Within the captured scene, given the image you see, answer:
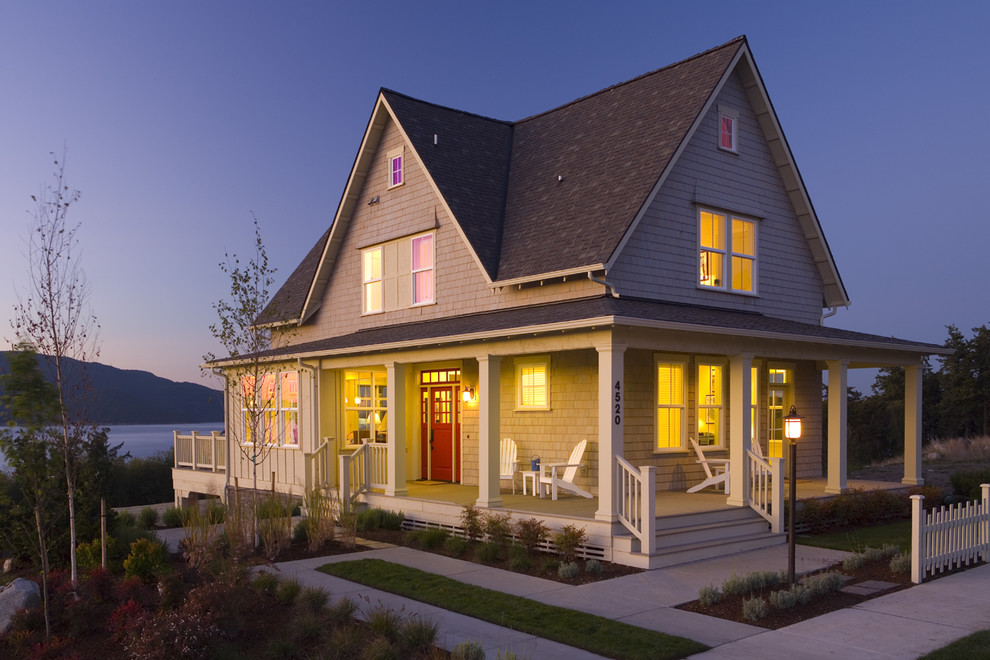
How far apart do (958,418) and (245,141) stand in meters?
34.6

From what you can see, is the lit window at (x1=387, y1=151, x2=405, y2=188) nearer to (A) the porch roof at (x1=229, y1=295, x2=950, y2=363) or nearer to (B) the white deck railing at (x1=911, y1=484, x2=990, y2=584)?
(A) the porch roof at (x1=229, y1=295, x2=950, y2=363)

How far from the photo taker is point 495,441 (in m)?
13.0

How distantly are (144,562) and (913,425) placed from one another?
1440 centimetres

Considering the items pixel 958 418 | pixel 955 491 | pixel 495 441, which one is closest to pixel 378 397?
pixel 495 441

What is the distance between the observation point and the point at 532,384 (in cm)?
1551

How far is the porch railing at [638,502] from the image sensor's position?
34.7ft

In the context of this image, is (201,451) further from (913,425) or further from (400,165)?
(913,425)

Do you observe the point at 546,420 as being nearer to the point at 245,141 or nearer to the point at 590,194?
the point at 590,194

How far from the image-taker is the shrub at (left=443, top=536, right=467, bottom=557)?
12016 millimetres

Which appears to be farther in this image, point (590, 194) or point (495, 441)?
point (590, 194)

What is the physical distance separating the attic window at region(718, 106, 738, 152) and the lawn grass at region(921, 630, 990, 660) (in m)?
10.4

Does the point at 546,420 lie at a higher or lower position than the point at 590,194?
lower

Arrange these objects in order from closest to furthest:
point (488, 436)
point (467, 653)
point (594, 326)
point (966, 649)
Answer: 1. point (467, 653)
2. point (966, 649)
3. point (594, 326)
4. point (488, 436)

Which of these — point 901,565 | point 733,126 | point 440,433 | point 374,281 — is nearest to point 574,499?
point 440,433
